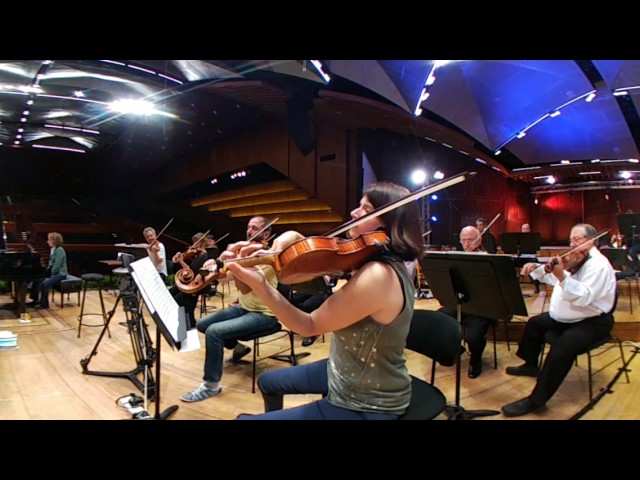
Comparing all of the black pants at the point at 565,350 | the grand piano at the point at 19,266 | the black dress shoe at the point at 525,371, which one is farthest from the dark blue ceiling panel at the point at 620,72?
the grand piano at the point at 19,266

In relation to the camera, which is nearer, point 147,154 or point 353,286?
point 353,286

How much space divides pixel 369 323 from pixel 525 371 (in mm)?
2537

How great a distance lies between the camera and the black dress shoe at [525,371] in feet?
10.2

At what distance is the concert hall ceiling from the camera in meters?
3.13

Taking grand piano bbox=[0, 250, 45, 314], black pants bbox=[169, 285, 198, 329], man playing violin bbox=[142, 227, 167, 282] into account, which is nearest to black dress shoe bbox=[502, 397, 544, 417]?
black pants bbox=[169, 285, 198, 329]

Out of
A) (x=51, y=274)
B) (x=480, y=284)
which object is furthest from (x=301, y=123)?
(x=51, y=274)

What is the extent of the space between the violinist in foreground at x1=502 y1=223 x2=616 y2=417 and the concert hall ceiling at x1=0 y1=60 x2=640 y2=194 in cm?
144

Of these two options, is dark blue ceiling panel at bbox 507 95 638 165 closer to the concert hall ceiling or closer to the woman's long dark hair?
the concert hall ceiling

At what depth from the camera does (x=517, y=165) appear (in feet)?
12.5
